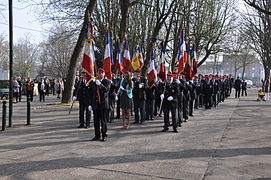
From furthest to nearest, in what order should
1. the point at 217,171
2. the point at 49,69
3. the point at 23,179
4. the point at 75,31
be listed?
the point at 49,69 < the point at 75,31 < the point at 217,171 < the point at 23,179

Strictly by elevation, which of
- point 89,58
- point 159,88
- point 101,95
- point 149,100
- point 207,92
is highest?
point 89,58

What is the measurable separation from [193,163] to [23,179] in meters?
3.52

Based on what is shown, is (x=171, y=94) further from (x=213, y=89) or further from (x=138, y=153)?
(x=213, y=89)

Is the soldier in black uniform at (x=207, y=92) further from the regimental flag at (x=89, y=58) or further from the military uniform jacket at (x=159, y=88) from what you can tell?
the regimental flag at (x=89, y=58)

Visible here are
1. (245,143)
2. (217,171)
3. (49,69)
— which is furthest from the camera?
(49,69)

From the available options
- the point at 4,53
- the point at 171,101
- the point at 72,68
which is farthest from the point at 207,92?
the point at 4,53

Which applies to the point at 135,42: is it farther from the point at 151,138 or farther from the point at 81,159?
the point at 81,159

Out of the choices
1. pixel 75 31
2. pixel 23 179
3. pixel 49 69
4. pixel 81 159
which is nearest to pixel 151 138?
pixel 81 159

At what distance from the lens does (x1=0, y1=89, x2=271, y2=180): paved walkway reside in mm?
5570

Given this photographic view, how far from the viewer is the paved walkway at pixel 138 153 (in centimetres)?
557

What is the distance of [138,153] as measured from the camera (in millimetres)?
7055

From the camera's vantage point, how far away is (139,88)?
11.7 metres

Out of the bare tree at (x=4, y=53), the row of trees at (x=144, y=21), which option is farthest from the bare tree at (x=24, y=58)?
the row of trees at (x=144, y=21)

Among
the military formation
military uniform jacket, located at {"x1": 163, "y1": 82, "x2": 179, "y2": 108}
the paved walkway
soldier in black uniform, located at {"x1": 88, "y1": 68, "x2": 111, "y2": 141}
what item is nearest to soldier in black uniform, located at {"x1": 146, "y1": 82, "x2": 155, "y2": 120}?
the military formation
